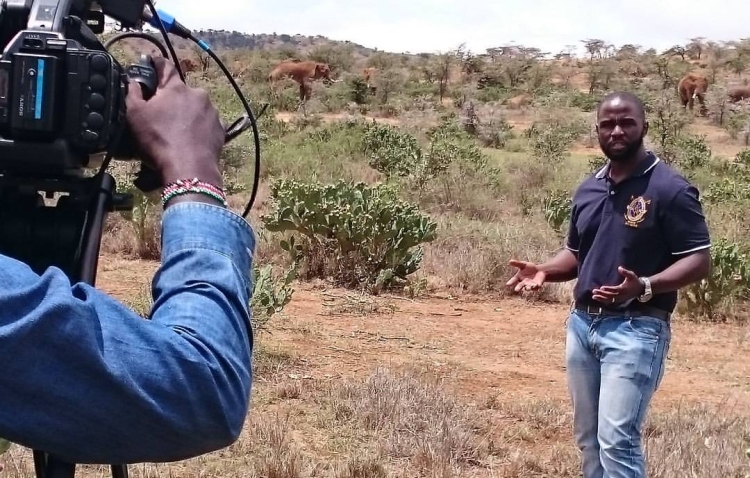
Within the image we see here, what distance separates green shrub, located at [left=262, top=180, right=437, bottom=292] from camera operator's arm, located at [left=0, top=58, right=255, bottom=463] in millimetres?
6374

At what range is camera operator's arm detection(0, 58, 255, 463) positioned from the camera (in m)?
0.86

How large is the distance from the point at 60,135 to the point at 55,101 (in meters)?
0.04

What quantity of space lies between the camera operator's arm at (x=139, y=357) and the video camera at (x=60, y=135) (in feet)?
0.46

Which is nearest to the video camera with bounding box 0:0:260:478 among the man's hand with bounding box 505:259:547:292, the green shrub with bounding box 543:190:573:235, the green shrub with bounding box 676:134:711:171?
the man's hand with bounding box 505:259:547:292

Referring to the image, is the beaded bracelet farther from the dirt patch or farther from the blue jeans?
the dirt patch

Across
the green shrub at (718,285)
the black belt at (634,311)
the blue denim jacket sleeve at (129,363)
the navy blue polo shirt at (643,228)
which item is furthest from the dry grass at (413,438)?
the blue denim jacket sleeve at (129,363)

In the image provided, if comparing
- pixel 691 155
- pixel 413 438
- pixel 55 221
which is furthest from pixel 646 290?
pixel 691 155

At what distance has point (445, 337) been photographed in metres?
6.32

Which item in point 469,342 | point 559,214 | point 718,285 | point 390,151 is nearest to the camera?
point 469,342

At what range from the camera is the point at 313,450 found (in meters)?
4.14

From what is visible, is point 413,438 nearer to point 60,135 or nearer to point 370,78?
point 60,135

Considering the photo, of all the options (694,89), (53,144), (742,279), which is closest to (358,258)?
(742,279)

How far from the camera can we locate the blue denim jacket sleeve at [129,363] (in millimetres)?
859

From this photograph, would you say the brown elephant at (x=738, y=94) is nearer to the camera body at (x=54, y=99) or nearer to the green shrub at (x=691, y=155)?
the green shrub at (x=691, y=155)
